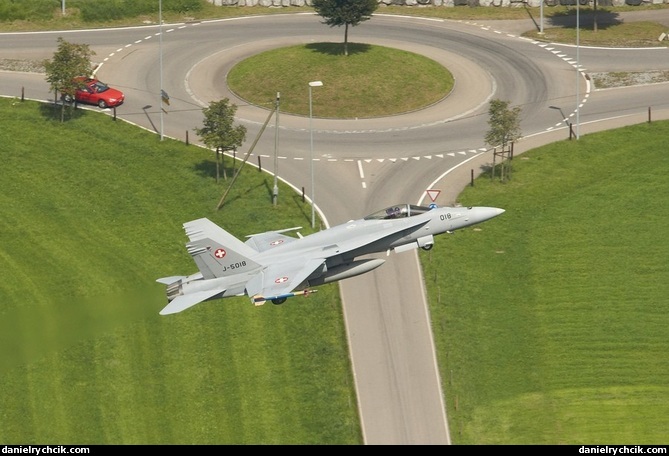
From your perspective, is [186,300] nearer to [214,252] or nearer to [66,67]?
[214,252]

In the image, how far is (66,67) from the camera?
429ft

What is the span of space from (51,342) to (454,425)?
86.7ft

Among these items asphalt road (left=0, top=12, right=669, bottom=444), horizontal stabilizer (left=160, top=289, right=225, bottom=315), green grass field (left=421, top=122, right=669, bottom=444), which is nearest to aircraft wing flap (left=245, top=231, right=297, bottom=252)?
horizontal stabilizer (left=160, top=289, right=225, bottom=315)

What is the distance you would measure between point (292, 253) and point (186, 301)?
7.70 m

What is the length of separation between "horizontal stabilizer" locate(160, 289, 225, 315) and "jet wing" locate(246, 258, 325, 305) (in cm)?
231

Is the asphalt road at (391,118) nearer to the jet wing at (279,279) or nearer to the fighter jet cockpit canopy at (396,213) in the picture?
the jet wing at (279,279)

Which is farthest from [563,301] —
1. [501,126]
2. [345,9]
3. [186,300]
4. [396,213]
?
[345,9]

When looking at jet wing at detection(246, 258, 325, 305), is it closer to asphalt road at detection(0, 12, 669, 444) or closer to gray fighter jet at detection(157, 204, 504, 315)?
gray fighter jet at detection(157, 204, 504, 315)

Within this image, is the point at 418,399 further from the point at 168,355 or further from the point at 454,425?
the point at 168,355

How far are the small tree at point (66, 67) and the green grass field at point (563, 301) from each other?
3468 centimetres

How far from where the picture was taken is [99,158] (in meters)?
127

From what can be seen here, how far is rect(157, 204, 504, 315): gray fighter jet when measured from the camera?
9369 centimetres
